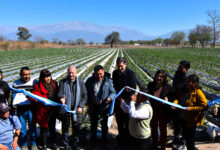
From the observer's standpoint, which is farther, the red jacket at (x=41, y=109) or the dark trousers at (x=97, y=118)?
the dark trousers at (x=97, y=118)

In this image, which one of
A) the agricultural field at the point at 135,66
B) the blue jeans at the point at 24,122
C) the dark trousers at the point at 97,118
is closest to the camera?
the blue jeans at the point at 24,122

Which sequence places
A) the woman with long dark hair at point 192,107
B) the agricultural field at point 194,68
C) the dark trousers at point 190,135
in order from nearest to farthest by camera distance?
1. the woman with long dark hair at point 192,107
2. the dark trousers at point 190,135
3. the agricultural field at point 194,68

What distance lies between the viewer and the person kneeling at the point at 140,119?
2.57 meters

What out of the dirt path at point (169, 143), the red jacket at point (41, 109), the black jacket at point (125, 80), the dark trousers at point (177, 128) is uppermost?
the black jacket at point (125, 80)

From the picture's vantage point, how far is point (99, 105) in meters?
3.30

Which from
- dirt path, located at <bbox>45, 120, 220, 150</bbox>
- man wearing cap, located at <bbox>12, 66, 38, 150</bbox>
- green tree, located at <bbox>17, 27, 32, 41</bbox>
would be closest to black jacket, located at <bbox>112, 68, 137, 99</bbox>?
dirt path, located at <bbox>45, 120, 220, 150</bbox>

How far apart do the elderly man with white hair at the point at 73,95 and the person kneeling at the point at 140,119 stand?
3.07ft

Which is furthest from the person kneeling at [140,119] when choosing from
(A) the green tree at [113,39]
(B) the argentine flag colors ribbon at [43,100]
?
(A) the green tree at [113,39]

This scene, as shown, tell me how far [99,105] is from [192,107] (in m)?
1.71

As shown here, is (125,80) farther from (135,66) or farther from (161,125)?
(135,66)

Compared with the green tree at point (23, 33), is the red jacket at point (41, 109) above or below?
below

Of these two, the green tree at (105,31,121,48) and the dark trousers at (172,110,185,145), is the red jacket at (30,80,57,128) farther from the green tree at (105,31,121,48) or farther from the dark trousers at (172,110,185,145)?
the green tree at (105,31,121,48)

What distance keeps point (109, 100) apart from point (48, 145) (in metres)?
1.72

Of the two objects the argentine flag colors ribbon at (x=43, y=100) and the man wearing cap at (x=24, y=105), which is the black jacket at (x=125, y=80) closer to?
the argentine flag colors ribbon at (x=43, y=100)
